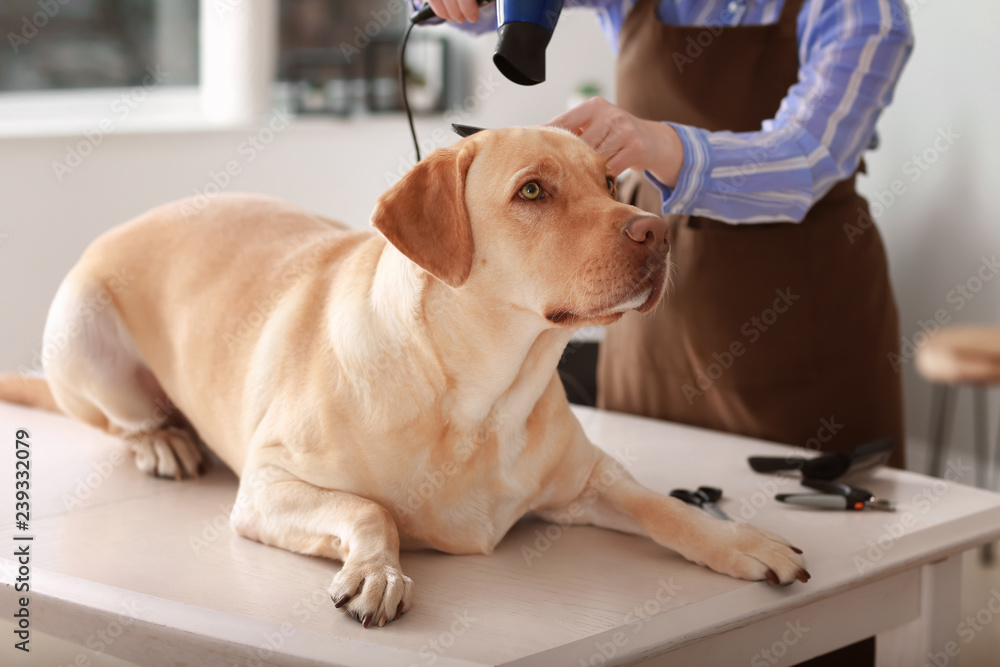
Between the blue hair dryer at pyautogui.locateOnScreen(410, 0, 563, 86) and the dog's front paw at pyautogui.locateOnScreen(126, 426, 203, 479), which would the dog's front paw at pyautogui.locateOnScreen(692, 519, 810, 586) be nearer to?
the blue hair dryer at pyautogui.locateOnScreen(410, 0, 563, 86)

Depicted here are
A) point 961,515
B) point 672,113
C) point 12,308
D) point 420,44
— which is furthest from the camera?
point 420,44

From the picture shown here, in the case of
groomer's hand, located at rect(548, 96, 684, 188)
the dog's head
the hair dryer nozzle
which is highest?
the hair dryer nozzle

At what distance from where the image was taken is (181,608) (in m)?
0.84

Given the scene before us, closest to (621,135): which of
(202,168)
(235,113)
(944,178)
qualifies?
(944,178)

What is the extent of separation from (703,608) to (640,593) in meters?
0.07

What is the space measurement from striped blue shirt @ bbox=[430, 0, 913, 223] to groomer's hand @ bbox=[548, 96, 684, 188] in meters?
0.07

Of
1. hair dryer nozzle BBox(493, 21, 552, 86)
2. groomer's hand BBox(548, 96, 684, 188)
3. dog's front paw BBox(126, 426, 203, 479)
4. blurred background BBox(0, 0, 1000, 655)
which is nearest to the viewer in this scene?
hair dryer nozzle BBox(493, 21, 552, 86)

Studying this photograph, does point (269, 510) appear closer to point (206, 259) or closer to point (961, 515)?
point (206, 259)

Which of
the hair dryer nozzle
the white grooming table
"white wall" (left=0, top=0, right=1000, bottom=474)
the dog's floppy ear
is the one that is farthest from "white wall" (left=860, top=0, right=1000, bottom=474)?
the dog's floppy ear

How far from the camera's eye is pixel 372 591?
2.77ft

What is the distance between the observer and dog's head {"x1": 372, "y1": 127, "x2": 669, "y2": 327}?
0.96 meters

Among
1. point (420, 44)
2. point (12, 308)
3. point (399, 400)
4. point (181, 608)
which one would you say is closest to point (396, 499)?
point (399, 400)

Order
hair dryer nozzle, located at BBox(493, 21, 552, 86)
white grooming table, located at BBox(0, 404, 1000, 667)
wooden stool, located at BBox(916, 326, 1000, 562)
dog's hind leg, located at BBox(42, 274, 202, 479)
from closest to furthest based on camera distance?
1. wooden stool, located at BBox(916, 326, 1000, 562)
2. white grooming table, located at BBox(0, 404, 1000, 667)
3. hair dryer nozzle, located at BBox(493, 21, 552, 86)
4. dog's hind leg, located at BBox(42, 274, 202, 479)

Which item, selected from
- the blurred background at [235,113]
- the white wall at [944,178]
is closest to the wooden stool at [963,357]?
the white wall at [944,178]
